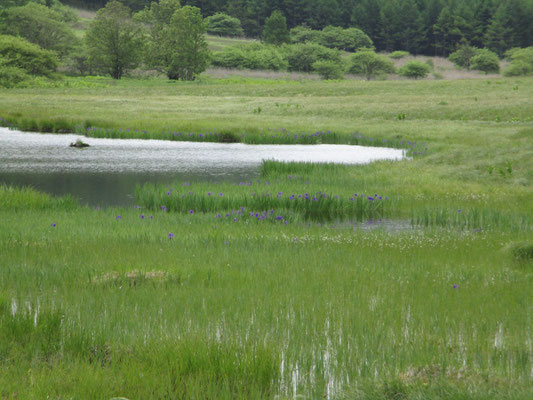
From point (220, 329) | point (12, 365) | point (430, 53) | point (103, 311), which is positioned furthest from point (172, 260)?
point (430, 53)

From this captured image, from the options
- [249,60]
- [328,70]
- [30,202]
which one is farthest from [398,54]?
[30,202]

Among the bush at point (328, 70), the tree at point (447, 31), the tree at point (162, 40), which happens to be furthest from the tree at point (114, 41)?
the tree at point (447, 31)

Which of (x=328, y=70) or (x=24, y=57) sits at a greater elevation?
(x=24, y=57)

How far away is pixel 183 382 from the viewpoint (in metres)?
4.80

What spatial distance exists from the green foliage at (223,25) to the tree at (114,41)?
5260cm

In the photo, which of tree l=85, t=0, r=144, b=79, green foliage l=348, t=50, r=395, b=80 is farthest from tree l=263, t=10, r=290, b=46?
tree l=85, t=0, r=144, b=79

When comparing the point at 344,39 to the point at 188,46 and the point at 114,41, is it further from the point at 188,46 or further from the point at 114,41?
the point at 114,41

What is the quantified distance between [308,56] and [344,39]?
28033 mm

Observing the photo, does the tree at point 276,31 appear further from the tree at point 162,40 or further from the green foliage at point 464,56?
the green foliage at point 464,56

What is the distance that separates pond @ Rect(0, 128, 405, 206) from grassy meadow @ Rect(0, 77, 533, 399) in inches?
119

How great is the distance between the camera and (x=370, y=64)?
314ft

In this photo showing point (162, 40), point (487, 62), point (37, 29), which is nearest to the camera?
point (162, 40)

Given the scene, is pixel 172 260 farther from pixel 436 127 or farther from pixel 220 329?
pixel 436 127

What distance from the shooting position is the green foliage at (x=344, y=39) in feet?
408
